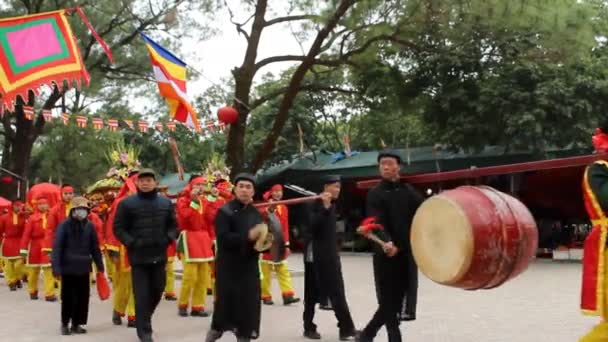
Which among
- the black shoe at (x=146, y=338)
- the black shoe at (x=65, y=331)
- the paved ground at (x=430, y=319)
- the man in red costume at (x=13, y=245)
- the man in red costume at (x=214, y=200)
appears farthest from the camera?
the man in red costume at (x=13, y=245)

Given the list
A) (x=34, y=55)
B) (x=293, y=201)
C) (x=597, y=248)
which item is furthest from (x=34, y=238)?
(x=597, y=248)

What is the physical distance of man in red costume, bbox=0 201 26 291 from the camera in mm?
14383

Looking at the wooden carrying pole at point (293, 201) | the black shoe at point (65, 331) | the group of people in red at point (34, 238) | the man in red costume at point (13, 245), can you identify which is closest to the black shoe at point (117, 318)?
the black shoe at point (65, 331)

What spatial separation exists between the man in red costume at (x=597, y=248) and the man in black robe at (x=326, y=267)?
308 centimetres

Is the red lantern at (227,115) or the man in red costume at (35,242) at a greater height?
the red lantern at (227,115)

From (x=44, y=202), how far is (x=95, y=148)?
19.1 metres

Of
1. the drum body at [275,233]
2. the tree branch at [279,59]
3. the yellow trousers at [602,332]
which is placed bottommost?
the yellow trousers at [602,332]

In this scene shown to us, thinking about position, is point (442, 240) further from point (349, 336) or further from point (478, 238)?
point (349, 336)

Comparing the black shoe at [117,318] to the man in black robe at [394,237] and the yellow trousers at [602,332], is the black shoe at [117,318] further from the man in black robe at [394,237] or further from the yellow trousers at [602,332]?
the yellow trousers at [602,332]

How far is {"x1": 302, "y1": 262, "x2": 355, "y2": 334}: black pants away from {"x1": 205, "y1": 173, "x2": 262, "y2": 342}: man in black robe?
129 cm

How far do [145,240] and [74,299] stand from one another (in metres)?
1.77

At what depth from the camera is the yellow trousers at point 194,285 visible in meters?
9.98

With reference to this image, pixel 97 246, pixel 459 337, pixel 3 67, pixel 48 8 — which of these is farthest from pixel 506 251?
pixel 48 8

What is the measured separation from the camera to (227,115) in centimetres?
1670
